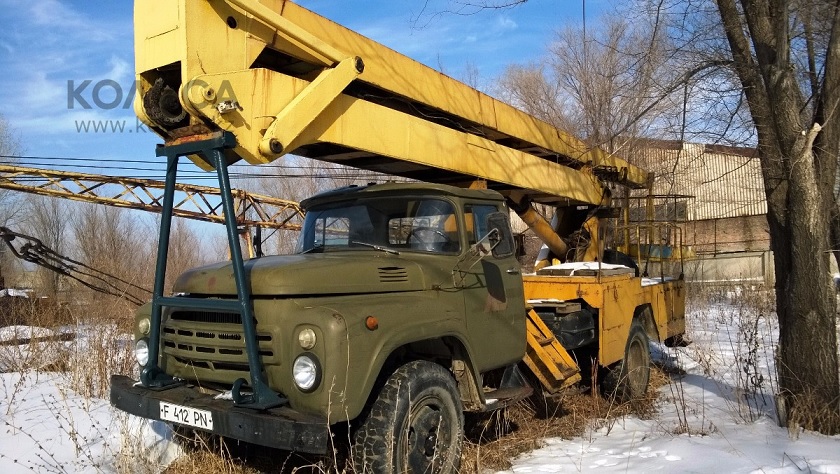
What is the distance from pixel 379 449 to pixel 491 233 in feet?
5.78

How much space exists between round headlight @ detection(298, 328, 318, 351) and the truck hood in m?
0.31

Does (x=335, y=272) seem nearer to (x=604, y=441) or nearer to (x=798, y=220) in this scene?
(x=604, y=441)

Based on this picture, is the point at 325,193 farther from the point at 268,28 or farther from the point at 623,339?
the point at 623,339

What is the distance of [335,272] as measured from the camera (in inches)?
150

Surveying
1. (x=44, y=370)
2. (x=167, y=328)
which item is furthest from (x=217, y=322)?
(x=44, y=370)

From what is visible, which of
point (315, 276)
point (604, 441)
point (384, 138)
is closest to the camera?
point (315, 276)

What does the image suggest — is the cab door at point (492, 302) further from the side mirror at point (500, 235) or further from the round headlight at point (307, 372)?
the round headlight at point (307, 372)

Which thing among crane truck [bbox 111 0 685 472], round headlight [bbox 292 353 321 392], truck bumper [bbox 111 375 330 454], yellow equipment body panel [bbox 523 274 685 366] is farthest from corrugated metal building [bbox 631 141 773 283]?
truck bumper [bbox 111 375 330 454]

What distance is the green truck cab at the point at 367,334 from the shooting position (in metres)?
3.36

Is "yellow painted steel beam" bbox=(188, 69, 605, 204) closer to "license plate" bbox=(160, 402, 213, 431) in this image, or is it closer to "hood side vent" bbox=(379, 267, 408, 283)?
"hood side vent" bbox=(379, 267, 408, 283)

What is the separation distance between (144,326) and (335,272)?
1.57 metres

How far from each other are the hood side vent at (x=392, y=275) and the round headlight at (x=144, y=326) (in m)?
1.70

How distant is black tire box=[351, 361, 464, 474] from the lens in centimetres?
348

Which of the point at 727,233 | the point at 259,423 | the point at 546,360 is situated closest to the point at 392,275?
the point at 259,423
